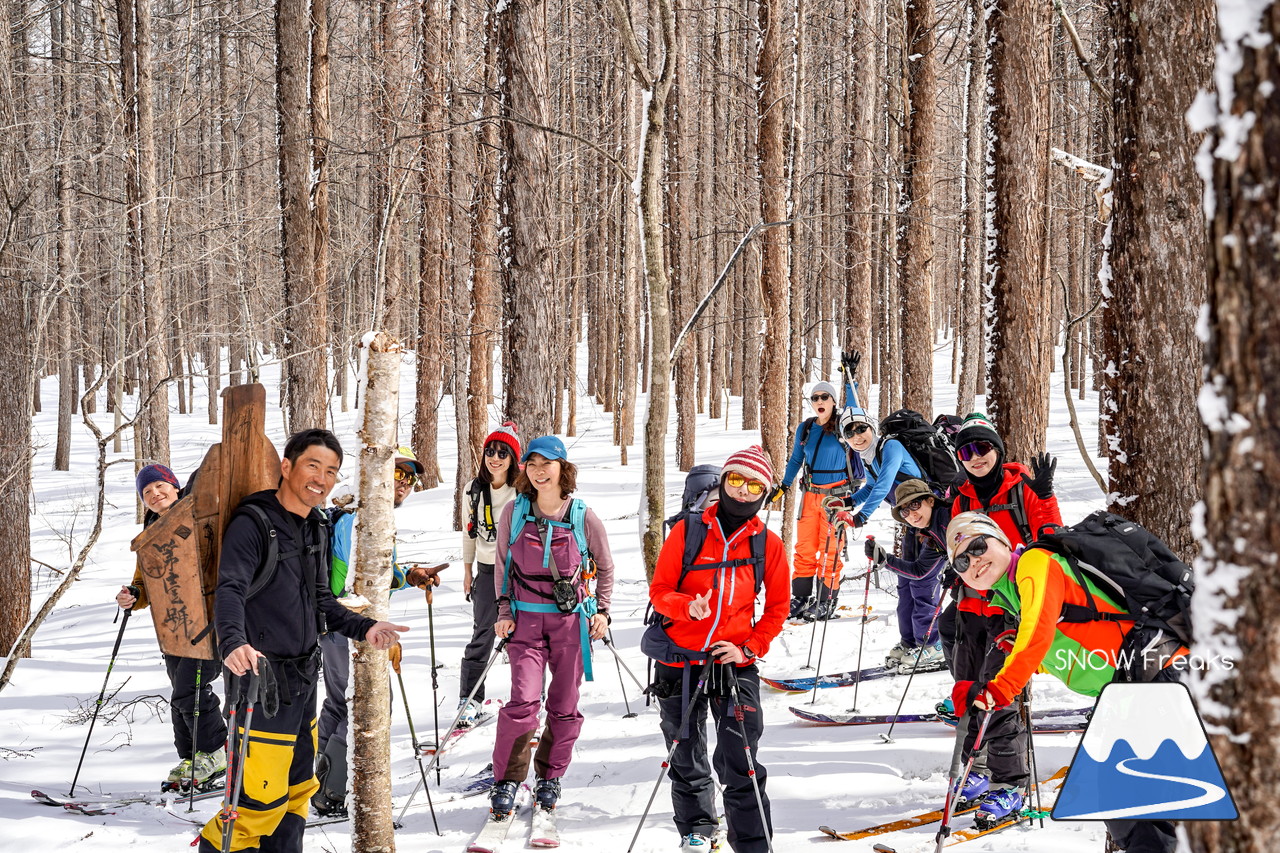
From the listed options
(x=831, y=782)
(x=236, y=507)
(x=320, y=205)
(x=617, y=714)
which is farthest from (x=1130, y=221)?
(x=320, y=205)

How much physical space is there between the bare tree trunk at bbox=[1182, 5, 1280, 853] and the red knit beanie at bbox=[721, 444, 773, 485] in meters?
2.57

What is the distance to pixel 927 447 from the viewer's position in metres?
6.57

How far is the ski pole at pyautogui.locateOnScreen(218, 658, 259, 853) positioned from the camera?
3643 mm

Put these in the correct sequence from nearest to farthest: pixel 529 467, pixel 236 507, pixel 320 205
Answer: pixel 236 507
pixel 529 467
pixel 320 205

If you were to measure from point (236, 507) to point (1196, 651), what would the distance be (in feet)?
11.6

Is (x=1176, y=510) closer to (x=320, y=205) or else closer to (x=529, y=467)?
(x=529, y=467)

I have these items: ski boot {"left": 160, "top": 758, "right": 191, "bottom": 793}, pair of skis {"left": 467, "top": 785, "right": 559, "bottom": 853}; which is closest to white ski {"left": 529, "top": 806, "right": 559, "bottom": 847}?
pair of skis {"left": 467, "top": 785, "right": 559, "bottom": 853}

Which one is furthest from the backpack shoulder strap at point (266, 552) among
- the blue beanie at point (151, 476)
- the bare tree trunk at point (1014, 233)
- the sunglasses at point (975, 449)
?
the bare tree trunk at point (1014, 233)

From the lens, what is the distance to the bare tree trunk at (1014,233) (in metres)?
7.33

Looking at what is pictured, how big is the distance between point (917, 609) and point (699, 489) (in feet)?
11.1

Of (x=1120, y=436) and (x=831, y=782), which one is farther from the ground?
(x=1120, y=436)

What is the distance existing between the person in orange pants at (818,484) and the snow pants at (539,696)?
133 inches

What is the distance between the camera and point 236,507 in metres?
3.88

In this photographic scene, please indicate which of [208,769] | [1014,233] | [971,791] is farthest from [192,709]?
[1014,233]
